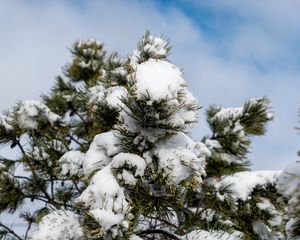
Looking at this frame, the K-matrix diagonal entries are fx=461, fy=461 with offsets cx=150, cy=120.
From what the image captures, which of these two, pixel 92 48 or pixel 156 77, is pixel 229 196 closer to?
pixel 156 77

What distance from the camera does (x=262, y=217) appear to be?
3811mm

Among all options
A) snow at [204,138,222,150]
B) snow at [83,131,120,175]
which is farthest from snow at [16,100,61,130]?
snow at [83,131,120,175]

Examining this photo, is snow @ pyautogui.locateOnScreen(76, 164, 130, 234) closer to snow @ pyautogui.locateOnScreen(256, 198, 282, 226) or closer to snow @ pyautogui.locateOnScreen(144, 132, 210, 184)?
snow @ pyautogui.locateOnScreen(144, 132, 210, 184)

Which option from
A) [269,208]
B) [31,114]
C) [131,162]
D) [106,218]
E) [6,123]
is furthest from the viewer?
[31,114]

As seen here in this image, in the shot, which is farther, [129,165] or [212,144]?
[212,144]

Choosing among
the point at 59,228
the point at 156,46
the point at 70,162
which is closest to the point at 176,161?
the point at 59,228

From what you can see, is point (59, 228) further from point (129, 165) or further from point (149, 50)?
point (149, 50)

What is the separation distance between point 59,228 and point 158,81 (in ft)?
3.09

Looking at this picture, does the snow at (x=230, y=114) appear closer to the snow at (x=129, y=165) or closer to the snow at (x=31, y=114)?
the snow at (x=31, y=114)

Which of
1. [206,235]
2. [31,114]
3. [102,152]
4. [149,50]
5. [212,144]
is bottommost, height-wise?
[206,235]

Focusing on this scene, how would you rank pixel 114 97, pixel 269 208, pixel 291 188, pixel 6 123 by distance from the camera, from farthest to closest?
pixel 6 123 → pixel 269 208 → pixel 114 97 → pixel 291 188

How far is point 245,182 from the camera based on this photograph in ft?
12.4

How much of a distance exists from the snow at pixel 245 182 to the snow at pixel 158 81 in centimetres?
155

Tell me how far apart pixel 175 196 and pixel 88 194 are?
54cm
